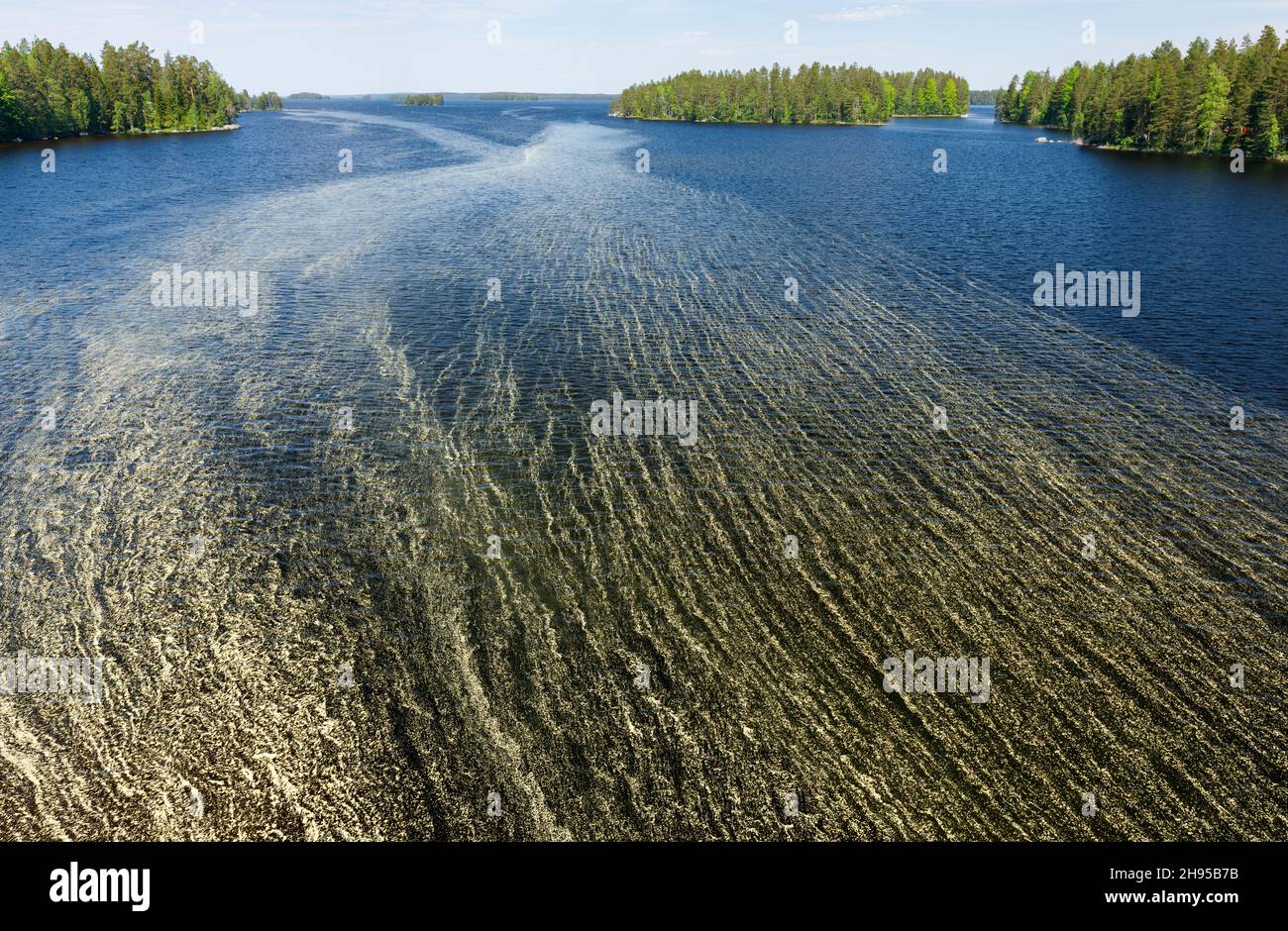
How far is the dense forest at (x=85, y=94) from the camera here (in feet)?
480

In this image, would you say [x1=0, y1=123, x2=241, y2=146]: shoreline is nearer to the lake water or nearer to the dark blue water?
the dark blue water

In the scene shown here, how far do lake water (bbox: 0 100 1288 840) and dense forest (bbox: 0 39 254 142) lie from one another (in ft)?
453

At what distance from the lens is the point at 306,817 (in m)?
13.9

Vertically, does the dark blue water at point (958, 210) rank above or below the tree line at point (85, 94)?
below

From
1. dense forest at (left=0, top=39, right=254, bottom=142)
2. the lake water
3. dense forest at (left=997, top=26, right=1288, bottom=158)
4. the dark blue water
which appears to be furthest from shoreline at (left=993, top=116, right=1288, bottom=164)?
dense forest at (left=0, top=39, right=254, bottom=142)

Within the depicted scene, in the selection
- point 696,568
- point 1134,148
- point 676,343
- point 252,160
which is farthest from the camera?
point 1134,148

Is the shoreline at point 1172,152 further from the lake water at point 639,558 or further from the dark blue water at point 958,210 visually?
the lake water at point 639,558

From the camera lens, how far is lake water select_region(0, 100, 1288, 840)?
14.6 metres

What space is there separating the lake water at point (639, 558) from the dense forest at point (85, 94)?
138166 mm

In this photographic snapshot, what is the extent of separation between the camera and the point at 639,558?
21.4 m

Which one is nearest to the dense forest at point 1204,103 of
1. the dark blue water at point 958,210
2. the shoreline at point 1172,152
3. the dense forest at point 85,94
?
the shoreline at point 1172,152

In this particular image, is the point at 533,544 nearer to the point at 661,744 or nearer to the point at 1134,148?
the point at 661,744
